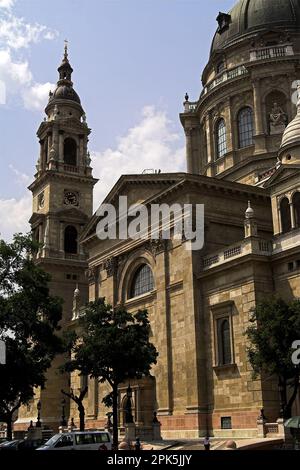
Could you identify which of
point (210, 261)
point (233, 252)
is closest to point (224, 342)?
point (210, 261)

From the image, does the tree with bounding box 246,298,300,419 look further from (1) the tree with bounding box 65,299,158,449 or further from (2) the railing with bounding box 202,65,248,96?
(2) the railing with bounding box 202,65,248,96

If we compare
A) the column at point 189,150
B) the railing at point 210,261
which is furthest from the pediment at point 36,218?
the railing at point 210,261

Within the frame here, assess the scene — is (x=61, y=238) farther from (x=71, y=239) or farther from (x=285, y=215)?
(x=285, y=215)

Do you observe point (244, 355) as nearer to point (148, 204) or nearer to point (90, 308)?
point (90, 308)

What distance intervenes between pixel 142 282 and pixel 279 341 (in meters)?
18.2

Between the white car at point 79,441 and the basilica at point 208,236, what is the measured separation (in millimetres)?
11370

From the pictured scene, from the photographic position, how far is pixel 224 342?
39.2 meters

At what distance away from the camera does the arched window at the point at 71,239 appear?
67250 mm

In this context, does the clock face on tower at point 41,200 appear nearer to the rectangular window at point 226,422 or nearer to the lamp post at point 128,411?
the lamp post at point 128,411

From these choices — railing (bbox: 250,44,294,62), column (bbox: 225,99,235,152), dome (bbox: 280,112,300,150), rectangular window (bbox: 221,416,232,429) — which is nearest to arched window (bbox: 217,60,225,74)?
railing (bbox: 250,44,294,62)

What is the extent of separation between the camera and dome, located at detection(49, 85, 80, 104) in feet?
233

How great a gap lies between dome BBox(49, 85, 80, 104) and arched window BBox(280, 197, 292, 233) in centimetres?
3720

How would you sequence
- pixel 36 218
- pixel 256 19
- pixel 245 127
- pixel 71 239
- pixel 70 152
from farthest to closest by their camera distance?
1. pixel 70 152
2. pixel 36 218
3. pixel 71 239
4. pixel 256 19
5. pixel 245 127

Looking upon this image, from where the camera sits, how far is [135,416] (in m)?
43.1
